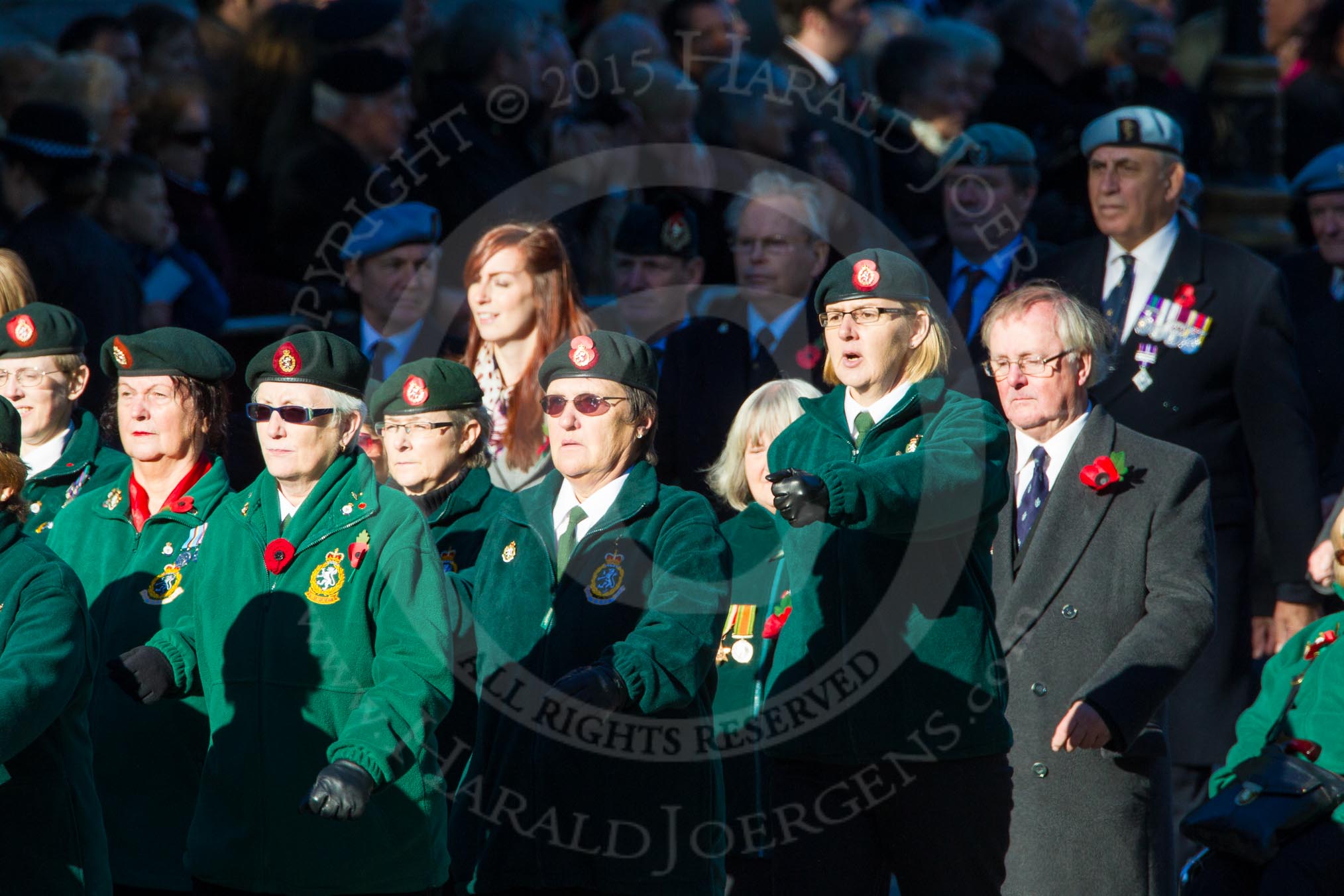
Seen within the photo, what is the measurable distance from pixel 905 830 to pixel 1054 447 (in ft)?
4.26

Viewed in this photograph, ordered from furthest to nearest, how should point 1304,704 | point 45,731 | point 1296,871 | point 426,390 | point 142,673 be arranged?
point 426,390, point 1304,704, point 1296,871, point 142,673, point 45,731

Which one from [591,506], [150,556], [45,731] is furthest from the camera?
[150,556]

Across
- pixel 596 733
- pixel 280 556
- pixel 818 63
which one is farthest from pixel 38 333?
pixel 818 63

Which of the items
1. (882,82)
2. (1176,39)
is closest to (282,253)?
(882,82)

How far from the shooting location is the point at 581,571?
14.8 feet

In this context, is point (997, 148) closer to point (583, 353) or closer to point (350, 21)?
point (350, 21)

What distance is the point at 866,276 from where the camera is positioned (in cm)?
463

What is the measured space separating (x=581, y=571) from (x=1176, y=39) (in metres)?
9.17

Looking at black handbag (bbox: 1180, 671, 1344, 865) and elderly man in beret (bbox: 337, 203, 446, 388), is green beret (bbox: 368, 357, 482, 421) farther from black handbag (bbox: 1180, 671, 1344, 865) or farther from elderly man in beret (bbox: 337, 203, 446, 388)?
black handbag (bbox: 1180, 671, 1344, 865)

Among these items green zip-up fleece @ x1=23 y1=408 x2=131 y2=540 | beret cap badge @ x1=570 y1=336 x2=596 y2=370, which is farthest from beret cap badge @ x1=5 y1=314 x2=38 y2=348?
beret cap badge @ x1=570 y1=336 x2=596 y2=370

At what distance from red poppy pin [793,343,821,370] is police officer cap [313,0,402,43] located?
304 cm

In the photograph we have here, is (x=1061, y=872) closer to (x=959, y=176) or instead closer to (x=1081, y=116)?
(x=959, y=176)

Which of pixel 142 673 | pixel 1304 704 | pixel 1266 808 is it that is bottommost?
pixel 1266 808

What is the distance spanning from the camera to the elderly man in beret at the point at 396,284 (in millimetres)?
7367
